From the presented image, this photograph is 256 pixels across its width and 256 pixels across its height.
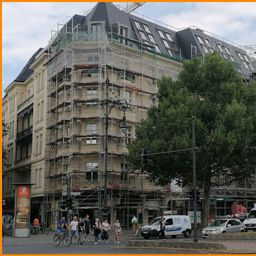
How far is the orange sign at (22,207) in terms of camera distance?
4050 centimetres

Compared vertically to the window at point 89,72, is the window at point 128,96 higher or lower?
lower

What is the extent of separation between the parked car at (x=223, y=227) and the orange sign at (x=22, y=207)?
530 inches

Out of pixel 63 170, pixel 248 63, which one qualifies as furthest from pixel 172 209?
pixel 248 63

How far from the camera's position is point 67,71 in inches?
2082

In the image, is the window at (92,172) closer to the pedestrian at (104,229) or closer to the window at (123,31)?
the pedestrian at (104,229)

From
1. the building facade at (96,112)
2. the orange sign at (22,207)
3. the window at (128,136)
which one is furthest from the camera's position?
the window at (128,136)

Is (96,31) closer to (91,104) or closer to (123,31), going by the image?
(123,31)

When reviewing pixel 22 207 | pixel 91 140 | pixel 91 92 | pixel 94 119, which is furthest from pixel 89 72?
pixel 22 207

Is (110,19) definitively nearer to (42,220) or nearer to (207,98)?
(207,98)

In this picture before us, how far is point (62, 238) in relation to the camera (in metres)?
32.4

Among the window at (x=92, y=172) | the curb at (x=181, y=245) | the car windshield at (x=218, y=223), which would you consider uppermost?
the window at (x=92, y=172)

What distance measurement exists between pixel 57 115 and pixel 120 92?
695cm

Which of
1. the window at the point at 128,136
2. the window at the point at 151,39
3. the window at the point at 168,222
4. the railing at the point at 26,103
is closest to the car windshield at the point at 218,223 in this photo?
the window at the point at 168,222

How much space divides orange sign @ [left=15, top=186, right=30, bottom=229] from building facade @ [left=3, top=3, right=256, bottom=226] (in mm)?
5327
